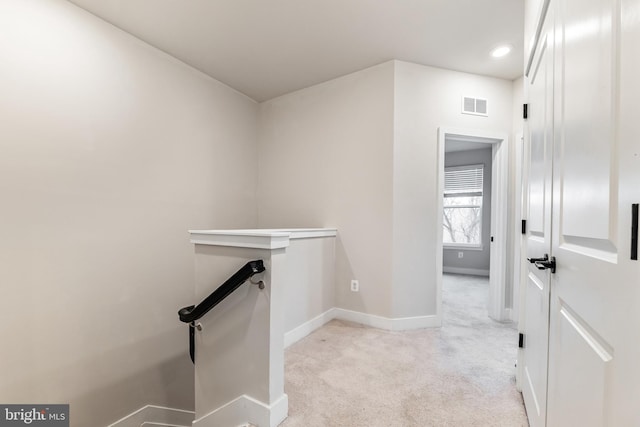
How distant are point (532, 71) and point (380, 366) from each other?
221 cm

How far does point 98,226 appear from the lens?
2.23 metres

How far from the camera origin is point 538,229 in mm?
1376

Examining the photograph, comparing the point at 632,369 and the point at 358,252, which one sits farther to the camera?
the point at 358,252

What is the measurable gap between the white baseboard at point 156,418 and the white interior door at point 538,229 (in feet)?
9.71

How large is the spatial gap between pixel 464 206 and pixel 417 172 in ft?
12.0

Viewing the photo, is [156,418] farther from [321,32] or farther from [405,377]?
[321,32]

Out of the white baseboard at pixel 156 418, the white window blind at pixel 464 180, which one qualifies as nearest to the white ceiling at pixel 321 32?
the white window blind at pixel 464 180

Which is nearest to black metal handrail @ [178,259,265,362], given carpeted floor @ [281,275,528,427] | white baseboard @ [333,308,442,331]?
carpeted floor @ [281,275,528,427]

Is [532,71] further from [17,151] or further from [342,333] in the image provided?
[17,151]

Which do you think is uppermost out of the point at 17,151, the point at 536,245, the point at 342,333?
the point at 17,151

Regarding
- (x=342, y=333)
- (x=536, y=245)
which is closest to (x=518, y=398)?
(x=536, y=245)

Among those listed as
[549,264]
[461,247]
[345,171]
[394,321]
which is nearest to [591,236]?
[549,264]

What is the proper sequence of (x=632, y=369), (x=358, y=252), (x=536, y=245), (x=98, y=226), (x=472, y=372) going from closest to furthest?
(x=632, y=369) → (x=536, y=245) → (x=472, y=372) → (x=98, y=226) → (x=358, y=252)

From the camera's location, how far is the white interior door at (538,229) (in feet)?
3.90
